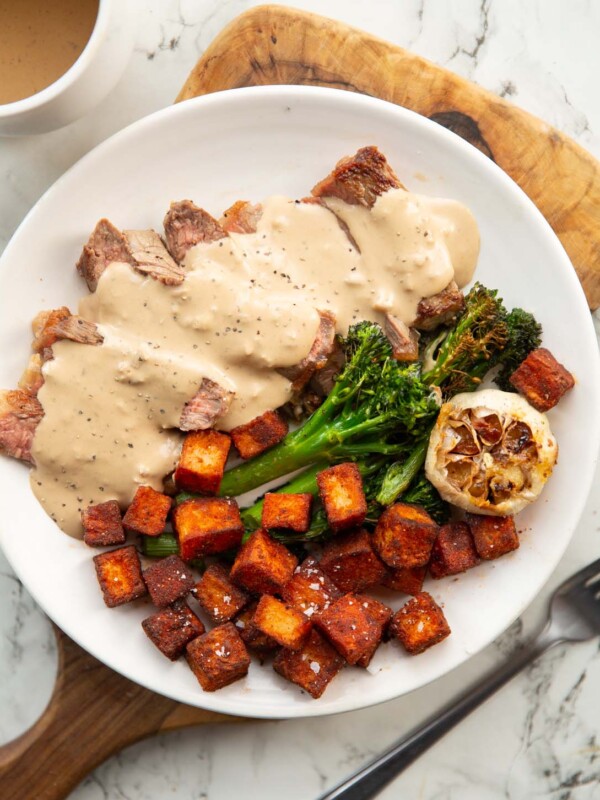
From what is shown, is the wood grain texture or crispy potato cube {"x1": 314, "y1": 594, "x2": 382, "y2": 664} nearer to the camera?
crispy potato cube {"x1": 314, "y1": 594, "x2": 382, "y2": 664}

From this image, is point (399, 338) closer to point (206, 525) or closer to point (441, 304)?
point (441, 304)

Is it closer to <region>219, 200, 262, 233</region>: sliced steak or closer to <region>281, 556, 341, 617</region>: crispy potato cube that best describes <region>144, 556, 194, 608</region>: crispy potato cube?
<region>281, 556, 341, 617</region>: crispy potato cube

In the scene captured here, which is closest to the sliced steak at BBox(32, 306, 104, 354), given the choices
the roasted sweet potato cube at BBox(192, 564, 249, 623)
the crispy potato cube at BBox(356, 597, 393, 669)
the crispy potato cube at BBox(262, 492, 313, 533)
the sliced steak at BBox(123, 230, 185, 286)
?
the sliced steak at BBox(123, 230, 185, 286)

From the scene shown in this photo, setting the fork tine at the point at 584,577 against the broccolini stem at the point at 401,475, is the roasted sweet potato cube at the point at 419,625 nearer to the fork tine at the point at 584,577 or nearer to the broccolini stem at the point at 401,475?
the broccolini stem at the point at 401,475

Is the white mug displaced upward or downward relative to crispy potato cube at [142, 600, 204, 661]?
upward

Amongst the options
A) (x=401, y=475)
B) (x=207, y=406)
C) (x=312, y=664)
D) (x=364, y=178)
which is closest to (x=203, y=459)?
(x=207, y=406)

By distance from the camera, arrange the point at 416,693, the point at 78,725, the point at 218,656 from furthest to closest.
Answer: the point at 416,693, the point at 78,725, the point at 218,656

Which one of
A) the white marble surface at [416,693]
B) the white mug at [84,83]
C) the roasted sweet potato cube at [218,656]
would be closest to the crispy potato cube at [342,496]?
the roasted sweet potato cube at [218,656]
